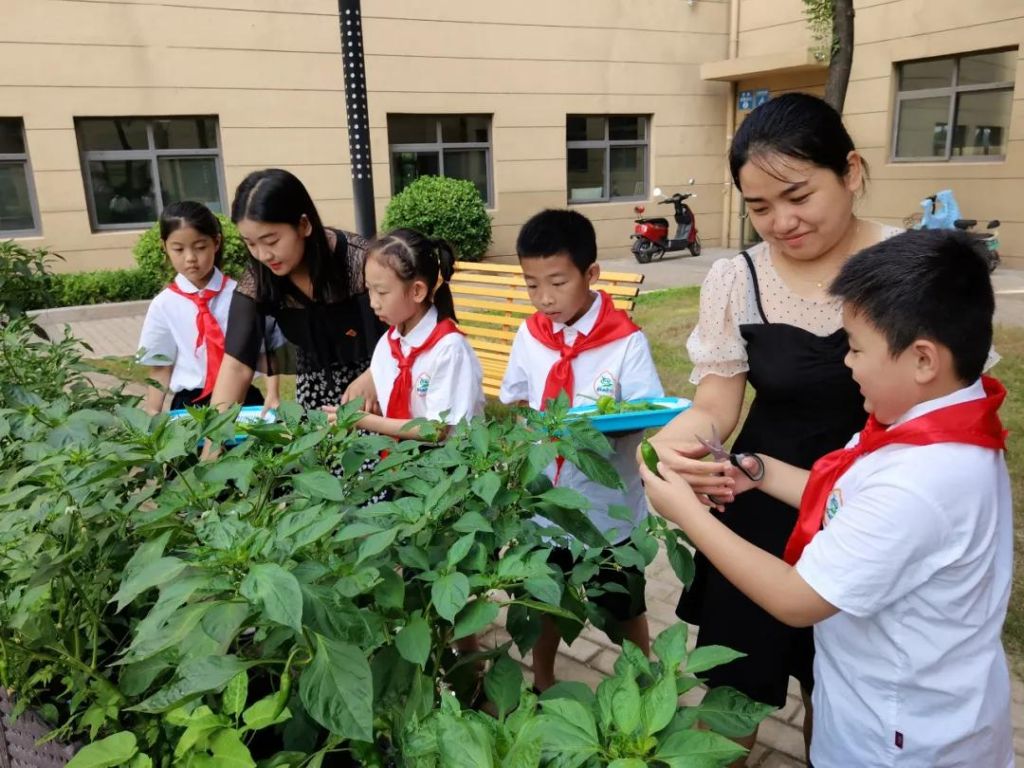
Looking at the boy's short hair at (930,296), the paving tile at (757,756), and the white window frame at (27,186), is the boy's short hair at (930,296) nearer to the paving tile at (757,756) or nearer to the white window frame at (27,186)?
the paving tile at (757,756)

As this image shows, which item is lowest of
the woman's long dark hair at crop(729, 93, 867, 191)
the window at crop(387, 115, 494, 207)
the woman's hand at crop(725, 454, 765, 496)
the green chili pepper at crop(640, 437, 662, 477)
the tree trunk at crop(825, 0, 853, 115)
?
the woman's hand at crop(725, 454, 765, 496)

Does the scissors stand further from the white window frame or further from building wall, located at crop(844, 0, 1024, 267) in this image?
the white window frame

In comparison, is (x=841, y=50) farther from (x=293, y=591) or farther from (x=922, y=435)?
(x=293, y=591)

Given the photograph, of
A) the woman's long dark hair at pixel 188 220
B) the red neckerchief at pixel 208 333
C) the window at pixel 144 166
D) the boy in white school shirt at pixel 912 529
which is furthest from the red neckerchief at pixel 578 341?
the window at pixel 144 166

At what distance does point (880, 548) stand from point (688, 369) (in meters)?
5.10

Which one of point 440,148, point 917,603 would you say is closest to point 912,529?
point 917,603

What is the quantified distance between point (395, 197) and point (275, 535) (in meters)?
10.8

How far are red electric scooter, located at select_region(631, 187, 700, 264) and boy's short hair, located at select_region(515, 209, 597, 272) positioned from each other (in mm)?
10732

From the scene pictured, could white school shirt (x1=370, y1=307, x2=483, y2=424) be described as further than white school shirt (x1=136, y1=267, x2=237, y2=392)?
No

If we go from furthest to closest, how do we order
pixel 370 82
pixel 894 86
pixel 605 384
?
pixel 894 86 < pixel 370 82 < pixel 605 384

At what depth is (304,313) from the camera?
8.59 ft

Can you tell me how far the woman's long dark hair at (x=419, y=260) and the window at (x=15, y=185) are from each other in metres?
9.49

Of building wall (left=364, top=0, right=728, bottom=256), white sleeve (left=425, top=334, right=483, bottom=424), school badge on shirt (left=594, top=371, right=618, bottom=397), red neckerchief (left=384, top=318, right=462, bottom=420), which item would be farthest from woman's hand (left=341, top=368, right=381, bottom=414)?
building wall (left=364, top=0, right=728, bottom=256)

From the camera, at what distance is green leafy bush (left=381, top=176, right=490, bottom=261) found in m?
11.1
